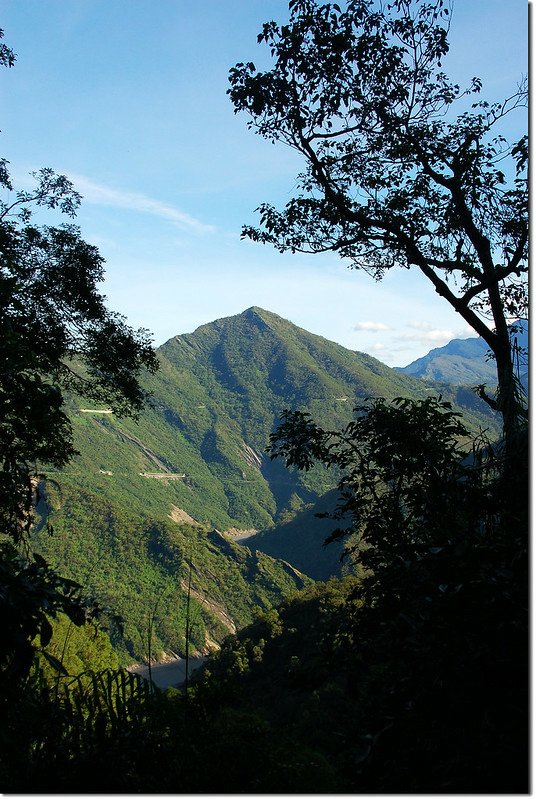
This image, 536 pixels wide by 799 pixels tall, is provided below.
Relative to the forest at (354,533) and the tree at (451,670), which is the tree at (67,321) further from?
the tree at (451,670)

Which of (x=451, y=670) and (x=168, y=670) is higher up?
Answer: (x=451, y=670)

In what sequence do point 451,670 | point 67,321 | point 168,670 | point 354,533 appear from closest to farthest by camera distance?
point 451,670 → point 354,533 → point 67,321 → point 168,670

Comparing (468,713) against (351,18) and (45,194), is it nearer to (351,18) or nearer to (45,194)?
(351,18)

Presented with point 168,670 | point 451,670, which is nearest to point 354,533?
point 451,670

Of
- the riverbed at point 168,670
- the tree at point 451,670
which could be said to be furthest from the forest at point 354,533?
the riverbed at point 168,670

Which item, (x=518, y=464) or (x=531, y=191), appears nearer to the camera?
(x=531, y=191)

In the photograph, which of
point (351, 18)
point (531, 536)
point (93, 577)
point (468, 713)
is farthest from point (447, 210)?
point (93, 577)

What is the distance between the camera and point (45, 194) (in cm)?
1231

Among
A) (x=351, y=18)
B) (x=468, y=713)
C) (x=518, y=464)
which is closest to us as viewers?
(x=468, y=713)

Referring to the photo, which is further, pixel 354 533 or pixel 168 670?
pixel 168 670

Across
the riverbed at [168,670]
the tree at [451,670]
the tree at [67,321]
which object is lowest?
the riverbed at [168,670]

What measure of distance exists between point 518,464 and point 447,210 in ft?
12.4

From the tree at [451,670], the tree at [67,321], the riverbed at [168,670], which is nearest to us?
the tree at [451,670]

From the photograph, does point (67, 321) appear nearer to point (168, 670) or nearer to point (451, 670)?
point (451, 670)
